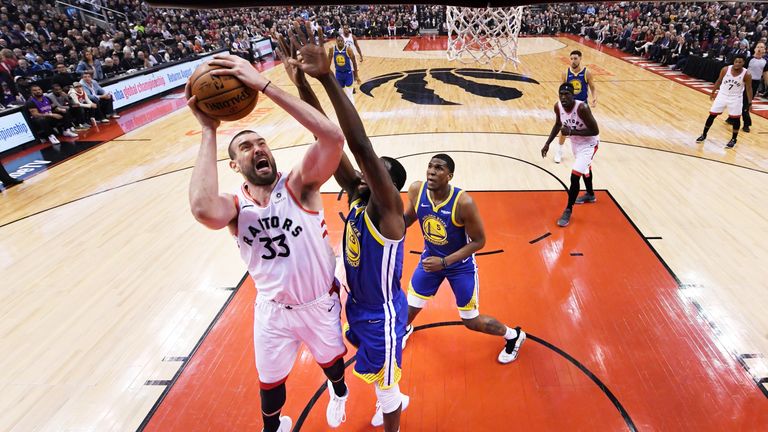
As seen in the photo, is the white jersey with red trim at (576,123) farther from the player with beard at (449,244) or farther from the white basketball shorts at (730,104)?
the white basketball shorts at (730,104)

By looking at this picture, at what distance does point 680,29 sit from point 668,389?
63.4 feet

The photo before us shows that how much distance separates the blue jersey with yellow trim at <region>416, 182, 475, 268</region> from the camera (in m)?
3.41

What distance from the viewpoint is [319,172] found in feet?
7.42

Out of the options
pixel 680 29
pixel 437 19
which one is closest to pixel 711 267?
pixel 680 29

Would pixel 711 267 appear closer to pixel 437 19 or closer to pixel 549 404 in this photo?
pixel 549 404

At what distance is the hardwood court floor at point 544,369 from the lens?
10.9 feet

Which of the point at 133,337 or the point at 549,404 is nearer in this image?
the point at 549,404

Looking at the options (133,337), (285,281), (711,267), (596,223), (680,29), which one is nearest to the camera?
(285,281)

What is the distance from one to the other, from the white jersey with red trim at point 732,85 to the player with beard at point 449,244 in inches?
295

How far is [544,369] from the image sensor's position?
370 cm

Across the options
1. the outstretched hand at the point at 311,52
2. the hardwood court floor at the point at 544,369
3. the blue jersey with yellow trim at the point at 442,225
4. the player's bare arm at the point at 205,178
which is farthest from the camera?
the blue jersey with yellow trim at the point at 442,225

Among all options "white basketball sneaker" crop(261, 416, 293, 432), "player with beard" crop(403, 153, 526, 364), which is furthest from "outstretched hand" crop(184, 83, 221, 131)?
"white basketball sneaker" crop(261, 416, 293, 432)

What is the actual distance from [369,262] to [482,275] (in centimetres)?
282

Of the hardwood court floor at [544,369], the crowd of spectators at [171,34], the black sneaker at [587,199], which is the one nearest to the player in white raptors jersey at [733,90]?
the crowd of spectators at [171,34]
